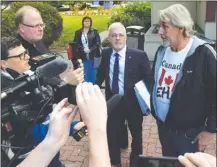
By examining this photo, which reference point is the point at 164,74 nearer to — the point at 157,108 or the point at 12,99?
the point at 157,108

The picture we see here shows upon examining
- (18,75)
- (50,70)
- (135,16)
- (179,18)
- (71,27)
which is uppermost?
(179,18)

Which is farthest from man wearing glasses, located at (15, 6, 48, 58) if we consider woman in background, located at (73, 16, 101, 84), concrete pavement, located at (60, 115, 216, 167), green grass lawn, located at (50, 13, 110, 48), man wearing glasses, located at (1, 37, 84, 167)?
green grass lawn, located at (50, 13, 110, 48)

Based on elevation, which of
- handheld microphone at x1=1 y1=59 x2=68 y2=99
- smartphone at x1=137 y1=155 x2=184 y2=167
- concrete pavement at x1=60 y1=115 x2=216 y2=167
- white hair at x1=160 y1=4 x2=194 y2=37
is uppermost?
white hair at x1=160 y1=4 x2=194 y2=37

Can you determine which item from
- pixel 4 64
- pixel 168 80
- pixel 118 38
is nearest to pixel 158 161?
pixel 4 64

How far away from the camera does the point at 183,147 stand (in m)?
2.71

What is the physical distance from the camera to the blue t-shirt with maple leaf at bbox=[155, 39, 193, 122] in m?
2.64

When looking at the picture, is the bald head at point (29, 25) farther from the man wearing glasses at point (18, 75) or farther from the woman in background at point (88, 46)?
the woman in background at point (88, 46)

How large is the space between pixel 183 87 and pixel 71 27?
14270 mm

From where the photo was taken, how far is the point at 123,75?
3553 mm

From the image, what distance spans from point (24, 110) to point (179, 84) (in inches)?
52.4

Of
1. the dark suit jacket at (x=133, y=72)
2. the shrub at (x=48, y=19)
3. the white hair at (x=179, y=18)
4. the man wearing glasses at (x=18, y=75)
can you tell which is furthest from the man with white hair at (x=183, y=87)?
the shrub at (x=48, y=19)

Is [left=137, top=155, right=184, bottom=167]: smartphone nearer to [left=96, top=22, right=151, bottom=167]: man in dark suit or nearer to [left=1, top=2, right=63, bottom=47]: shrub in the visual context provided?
[left=96, top=22, right=151, bottom=167]: man in dark suit

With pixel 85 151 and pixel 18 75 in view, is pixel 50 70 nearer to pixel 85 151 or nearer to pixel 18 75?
pixel 18 75

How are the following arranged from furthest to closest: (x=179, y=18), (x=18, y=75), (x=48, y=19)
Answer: (x=48, y=19) < (x=179, y=18) < (x=18, y=75)
